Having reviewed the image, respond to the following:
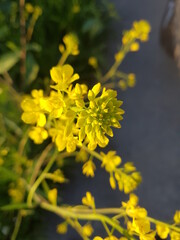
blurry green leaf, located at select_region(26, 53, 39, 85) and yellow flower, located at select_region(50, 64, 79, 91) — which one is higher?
blurry green leaf, located at select_region(26, 53, 39, 85)

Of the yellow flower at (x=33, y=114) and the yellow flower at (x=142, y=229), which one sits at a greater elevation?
the yellow flower at (x=33, y=114)

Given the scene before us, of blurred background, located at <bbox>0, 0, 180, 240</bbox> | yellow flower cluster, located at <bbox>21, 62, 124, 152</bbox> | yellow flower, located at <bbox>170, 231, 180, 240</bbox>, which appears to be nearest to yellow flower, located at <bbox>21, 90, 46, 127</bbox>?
yellow flower cluster, located at <bbox>21, 62, 124, 152</bbox>

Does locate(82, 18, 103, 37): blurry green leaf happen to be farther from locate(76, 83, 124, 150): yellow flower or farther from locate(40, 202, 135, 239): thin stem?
locate(76, 83, 124, 150): yellow flower

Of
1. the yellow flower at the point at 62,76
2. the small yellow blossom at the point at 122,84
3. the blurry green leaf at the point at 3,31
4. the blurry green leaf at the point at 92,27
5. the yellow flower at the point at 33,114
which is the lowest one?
the yellow flower at the point at 33,114

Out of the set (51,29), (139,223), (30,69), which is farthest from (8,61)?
(139,223)

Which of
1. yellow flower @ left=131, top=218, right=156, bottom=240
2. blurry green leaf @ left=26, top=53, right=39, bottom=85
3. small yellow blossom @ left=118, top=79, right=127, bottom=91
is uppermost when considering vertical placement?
small yellow blossom @ left=118, top=79, right=127, bottom=91

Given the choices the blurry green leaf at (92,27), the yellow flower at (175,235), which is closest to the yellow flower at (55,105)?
the yellow flower at (175,235)

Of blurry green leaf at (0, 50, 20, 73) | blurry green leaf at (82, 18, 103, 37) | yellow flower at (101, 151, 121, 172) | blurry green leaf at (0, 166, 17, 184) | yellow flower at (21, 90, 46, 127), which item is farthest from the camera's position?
blurry green leaf at (82, 18, 103, 37)

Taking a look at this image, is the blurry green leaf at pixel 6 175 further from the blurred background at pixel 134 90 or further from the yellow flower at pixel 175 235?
the yellow flower at pixel 175 235

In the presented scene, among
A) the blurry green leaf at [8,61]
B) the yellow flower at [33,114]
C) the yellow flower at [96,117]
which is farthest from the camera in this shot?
the blurry green leaf at [8,61]

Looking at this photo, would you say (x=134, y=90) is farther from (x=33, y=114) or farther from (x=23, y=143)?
(x=33, y=114)
